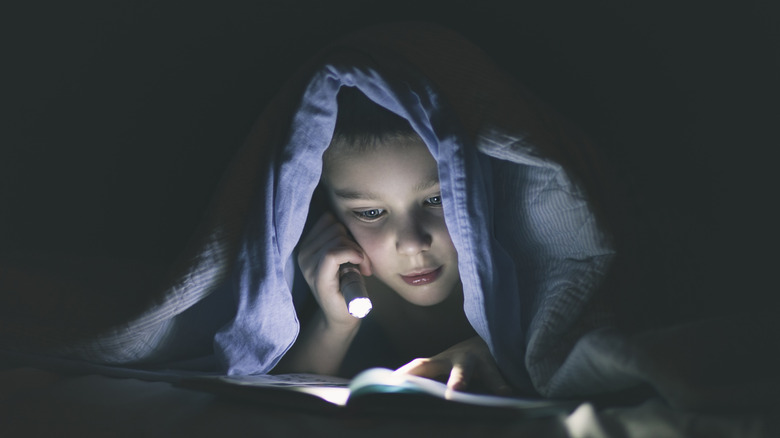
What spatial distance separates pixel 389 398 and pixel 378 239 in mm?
326

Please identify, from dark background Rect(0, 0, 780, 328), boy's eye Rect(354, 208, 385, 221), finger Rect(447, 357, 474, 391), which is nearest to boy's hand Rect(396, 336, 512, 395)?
finger Rect(447, 357, 474, 391)

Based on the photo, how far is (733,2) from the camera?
3.56 feet

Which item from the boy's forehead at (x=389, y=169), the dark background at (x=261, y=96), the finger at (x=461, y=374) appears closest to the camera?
the finger at (x=461, y=374)

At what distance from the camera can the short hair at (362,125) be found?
3.06ft

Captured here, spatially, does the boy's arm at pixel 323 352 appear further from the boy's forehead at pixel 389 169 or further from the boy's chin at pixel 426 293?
the boy's forehead at pixel 389 169

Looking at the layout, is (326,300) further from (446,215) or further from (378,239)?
(446,215)

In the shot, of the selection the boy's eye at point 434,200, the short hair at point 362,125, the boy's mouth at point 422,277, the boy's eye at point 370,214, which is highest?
the short hair at point 362,125

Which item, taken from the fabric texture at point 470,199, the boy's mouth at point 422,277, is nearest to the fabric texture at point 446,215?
the fabric texture at point 470,199

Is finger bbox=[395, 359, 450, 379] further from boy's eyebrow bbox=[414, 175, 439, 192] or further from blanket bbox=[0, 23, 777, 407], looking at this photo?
boy's eyebrow bbox=[414, 175, 439, 192]

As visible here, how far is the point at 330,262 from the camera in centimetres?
96

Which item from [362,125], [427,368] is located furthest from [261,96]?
[427,368]

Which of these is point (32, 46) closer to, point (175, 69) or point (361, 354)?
point (175, 69)

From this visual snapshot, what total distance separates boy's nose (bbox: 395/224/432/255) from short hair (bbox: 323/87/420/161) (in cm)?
12

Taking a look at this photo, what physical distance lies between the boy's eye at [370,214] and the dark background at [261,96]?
350mm
